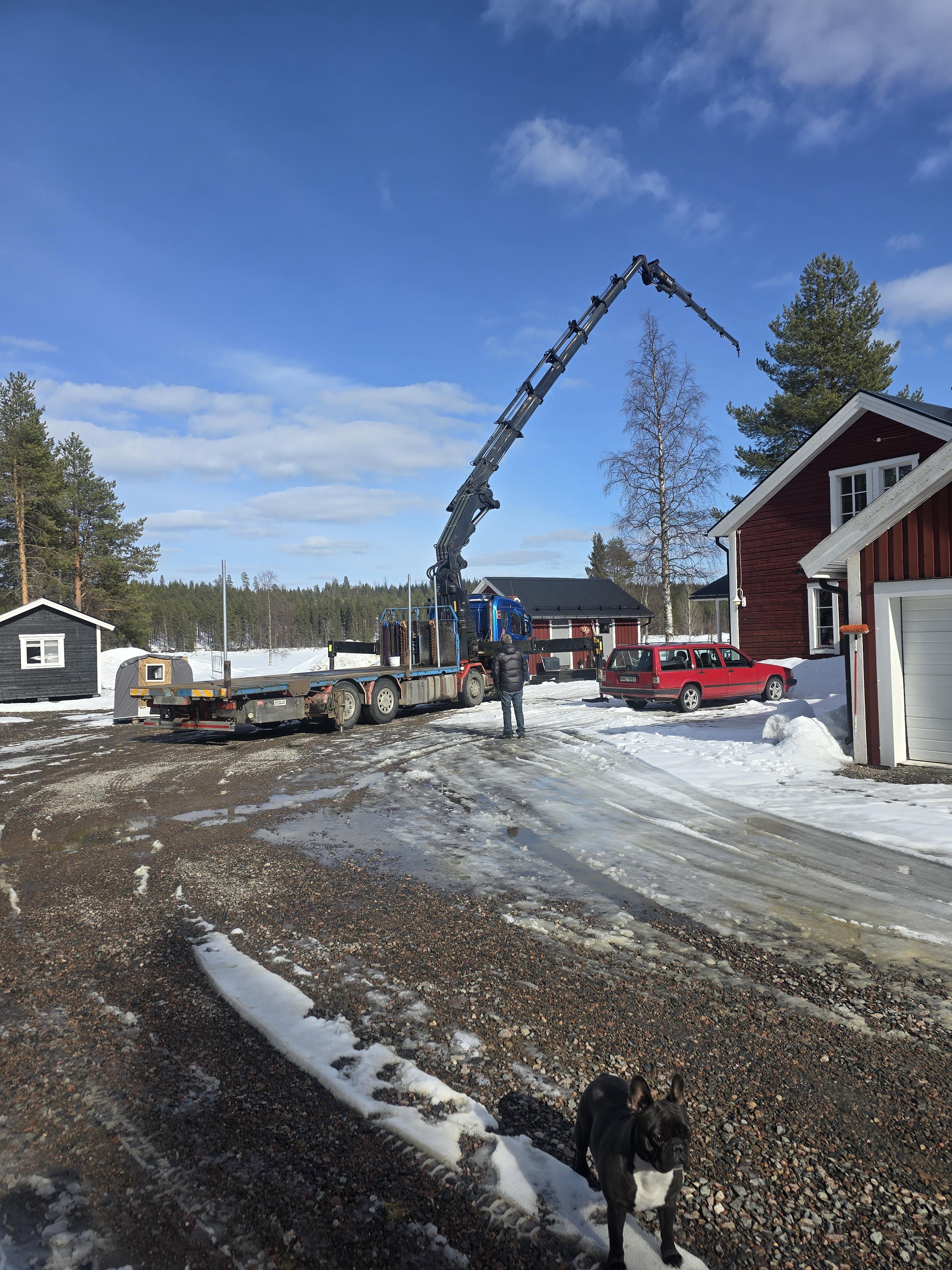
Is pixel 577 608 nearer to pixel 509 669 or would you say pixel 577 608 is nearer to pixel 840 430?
pixel 840 430

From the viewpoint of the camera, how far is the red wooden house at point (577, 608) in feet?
125

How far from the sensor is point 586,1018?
3.60 meters

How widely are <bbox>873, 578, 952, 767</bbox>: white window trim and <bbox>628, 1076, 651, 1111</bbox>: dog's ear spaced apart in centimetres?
939

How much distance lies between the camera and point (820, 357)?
118 ft

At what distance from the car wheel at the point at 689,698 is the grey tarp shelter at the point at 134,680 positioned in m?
11.8

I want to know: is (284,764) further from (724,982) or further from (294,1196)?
(294,1196)

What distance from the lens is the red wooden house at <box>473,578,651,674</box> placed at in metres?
38.1

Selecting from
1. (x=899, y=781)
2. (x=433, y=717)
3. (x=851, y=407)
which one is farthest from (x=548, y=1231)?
(x=851, y=407)

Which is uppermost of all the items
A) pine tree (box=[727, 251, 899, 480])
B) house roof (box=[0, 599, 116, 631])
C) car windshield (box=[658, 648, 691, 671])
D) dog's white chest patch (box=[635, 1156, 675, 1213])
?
pine tree (box=[727, 251, 899, 480])

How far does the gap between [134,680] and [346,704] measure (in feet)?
21.9

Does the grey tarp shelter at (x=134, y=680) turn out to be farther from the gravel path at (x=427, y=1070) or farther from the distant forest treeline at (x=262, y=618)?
the distant forest treeline at (x=262, y=618)

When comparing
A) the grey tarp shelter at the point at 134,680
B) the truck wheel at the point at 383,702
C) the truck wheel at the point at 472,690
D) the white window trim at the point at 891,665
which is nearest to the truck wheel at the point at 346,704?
the truck wheel at the point at 383,702

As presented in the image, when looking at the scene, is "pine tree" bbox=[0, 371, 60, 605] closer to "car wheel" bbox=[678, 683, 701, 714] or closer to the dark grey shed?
the dark grey shed

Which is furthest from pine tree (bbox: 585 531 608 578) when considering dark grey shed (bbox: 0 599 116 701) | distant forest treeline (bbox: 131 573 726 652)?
dark grey shed (bbox: 0 599 116 701)
